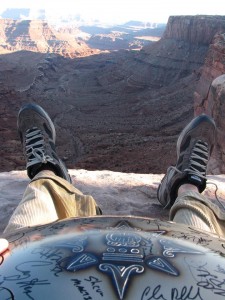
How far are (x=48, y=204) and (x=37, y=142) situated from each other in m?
0.79

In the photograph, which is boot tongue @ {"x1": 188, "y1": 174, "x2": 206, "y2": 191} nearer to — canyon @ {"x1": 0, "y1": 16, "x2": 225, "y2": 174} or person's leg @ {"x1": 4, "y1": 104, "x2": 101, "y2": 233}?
person's leg @ {"x1": 4, "y1": 104, "x2": 101, "y2": 233}

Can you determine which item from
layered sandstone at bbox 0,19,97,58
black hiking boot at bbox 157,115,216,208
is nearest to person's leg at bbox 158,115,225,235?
black hiking boot at bbox 157,115,216,208

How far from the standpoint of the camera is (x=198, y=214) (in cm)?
153

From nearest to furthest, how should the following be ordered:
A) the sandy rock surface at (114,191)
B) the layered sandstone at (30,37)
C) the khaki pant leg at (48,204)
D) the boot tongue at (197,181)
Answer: the khaki pant leg at (48,204), the boot tongue at (197,181), the sandy rock surface at (114,191), the layered sandstone at (30,37)

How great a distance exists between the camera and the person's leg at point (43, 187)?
4.77 ft

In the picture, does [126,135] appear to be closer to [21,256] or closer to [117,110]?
[117,110]

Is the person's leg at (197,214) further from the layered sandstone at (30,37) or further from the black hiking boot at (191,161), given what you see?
the layered sandstone at (30,37)

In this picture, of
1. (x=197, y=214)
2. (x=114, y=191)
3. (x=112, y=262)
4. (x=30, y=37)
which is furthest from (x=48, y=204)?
(x=30, y=37)

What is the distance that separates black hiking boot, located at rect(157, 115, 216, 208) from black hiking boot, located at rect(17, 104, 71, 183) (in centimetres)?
53

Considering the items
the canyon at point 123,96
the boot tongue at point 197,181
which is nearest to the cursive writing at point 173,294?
the boot tongue at point 197,181

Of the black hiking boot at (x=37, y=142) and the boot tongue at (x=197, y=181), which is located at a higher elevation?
the black hiking boot at (x=37, y=142)

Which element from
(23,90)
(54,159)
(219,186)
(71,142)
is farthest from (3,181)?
(23,90)

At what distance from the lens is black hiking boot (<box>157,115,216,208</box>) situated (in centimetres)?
207

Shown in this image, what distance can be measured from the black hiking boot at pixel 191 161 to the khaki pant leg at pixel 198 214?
13.4 inches
